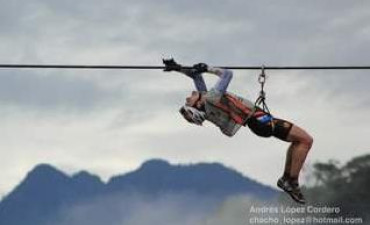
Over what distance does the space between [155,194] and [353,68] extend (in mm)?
162516

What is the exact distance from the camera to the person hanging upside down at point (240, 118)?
27.2 m

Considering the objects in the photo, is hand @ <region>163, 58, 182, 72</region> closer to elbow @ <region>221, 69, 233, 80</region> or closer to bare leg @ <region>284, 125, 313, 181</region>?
elbow @ <region>221, 69, 233, 80</region>

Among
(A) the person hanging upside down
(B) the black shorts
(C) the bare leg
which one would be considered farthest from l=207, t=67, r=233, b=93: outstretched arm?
(C) the bare leg

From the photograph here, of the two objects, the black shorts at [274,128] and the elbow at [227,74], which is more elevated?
the elbow at [227,74]

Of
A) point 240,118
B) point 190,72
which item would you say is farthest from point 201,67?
point 240,118

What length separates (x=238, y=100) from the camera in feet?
90.1

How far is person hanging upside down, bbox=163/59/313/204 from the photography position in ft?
89.1

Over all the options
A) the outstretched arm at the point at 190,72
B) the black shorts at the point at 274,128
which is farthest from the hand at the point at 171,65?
the black shorts at the point at 274,128

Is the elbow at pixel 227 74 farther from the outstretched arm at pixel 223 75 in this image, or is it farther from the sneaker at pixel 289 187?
the sneaker at pixel 289 187

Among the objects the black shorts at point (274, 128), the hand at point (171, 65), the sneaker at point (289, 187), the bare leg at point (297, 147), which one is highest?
the hand at point (171, 65)

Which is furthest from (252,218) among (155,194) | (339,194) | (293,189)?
(155,194)

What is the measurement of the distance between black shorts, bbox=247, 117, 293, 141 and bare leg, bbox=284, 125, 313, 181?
11 cm

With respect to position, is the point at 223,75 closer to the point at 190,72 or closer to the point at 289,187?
the point at 190,72

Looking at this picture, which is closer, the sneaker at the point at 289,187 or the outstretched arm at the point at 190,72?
the outstretched arm at the point at 190,72
